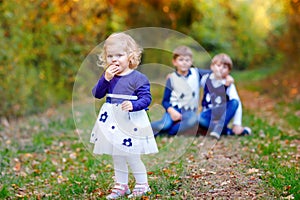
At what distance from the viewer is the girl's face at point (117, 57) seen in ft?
13.3

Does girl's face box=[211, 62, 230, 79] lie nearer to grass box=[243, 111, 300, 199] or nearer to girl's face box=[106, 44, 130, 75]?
grass box=[243, 111, 300, 199]

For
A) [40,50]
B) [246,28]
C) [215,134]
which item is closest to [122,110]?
[215,134]

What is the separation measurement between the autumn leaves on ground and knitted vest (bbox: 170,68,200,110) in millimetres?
488

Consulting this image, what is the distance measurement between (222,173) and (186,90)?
6.91ft

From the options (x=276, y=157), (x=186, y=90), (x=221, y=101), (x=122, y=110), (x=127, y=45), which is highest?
(x=127, y=45)

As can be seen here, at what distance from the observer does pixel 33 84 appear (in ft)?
30.6

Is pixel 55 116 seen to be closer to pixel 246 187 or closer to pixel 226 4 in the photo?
pixel 246 187

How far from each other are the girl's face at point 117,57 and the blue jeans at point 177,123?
2653 millimetres

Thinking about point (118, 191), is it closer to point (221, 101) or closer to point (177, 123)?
point (177, 123)

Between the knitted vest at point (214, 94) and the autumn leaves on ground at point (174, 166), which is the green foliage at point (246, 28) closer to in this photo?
the autumn leaves on ground at point (174, 166)

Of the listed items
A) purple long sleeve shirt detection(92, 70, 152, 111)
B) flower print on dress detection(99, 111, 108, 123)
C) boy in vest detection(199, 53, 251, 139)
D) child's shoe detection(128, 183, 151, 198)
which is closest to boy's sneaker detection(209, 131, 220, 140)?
boy in vest detection(199, 53, 251, 139)

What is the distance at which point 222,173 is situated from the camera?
190 inches

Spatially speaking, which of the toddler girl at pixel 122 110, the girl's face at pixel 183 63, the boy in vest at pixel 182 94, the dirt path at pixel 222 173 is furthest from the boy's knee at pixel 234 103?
the toddler girl at pixel 122 110

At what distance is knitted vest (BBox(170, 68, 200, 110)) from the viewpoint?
6.72 metres
